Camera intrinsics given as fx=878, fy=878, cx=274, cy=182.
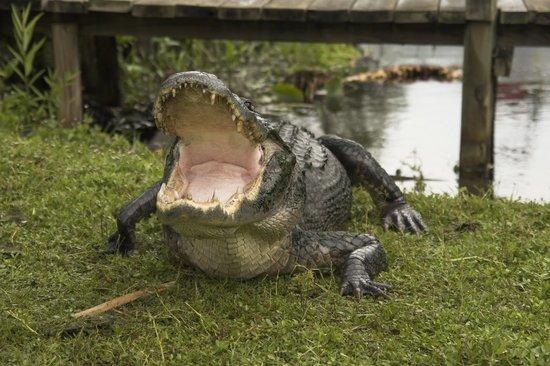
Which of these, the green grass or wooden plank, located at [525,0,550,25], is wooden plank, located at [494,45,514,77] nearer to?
wooden plank, located at [525,0,550,25]

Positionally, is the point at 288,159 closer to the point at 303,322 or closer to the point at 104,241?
the point at 303,322

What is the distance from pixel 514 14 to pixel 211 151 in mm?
3402

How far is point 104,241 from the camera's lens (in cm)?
450

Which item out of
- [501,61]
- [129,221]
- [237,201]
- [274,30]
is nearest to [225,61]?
[274,30]

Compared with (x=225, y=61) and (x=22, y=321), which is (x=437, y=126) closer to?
(x=225, y=61)

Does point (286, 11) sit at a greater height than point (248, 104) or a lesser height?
greater

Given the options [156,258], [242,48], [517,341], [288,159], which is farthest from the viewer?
[242,48]

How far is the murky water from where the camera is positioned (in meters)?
6.71

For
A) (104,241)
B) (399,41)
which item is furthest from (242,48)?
(104,241)

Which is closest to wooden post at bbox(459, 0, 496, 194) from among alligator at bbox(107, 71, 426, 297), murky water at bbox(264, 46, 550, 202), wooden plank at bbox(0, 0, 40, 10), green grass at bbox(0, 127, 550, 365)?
murky water at bbox(264, 46, 550, 202)

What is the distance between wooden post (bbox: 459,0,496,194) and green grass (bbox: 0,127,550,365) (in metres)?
1.14

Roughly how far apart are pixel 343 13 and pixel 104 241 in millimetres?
2799

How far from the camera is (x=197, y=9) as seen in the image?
6660mm

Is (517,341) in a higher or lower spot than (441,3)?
lower
